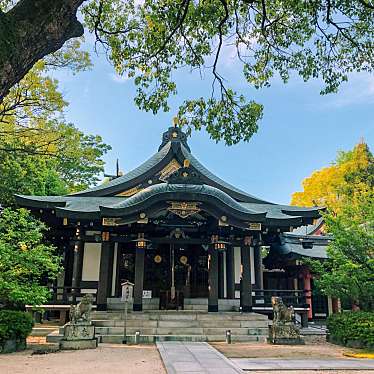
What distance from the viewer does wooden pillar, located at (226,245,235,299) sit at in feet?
52.7

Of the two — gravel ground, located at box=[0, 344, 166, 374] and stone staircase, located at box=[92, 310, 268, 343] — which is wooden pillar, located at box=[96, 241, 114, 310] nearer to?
stone staircase, located at box=[92, 310, 268, 343]

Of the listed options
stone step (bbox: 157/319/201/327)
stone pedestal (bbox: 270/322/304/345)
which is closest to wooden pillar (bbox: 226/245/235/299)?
stone step (bbox: 157/319/201/327)

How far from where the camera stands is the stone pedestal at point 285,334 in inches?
441

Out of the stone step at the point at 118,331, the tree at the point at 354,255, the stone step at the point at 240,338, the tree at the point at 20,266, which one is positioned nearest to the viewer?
the tree at the point at 20,266

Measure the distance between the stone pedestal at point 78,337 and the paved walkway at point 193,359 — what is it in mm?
1861

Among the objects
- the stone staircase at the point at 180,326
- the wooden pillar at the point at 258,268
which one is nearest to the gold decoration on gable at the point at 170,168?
the wooden pillar at the point at 258,268

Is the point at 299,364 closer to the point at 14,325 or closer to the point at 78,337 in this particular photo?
the point at 78,337

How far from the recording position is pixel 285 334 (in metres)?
11.3

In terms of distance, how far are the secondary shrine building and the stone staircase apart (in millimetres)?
1234

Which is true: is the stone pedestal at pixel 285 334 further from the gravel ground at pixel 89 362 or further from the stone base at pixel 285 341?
the gravel ground at pixel 89 362

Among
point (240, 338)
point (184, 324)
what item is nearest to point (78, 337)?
point (184, 324)

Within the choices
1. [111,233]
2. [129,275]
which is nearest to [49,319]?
[129,275]

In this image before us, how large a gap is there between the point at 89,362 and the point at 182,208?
7.19 metres

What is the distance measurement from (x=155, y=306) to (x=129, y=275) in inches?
72.7
